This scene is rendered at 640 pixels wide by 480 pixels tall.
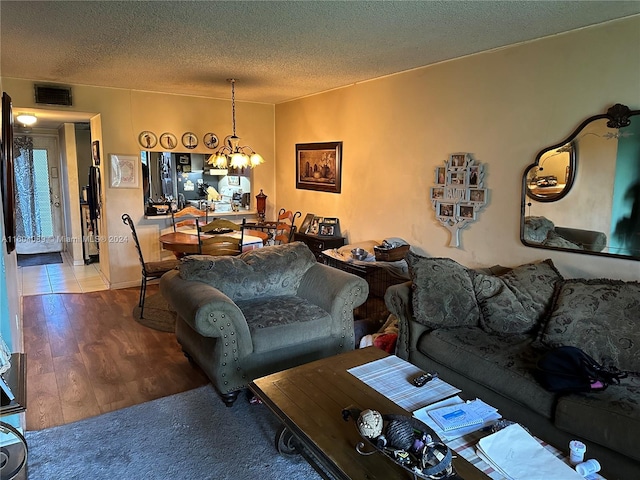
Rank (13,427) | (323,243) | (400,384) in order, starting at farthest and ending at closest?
(323,243) < (400,384) < (13,427)

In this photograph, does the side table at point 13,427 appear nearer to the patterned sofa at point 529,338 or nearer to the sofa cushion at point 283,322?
the sofa cushion at point 283,322

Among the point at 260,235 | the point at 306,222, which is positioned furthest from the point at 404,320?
the point at 306,222

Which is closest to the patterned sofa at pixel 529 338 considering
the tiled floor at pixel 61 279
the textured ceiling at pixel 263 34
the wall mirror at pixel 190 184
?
the textured ceiling at pixel 263 34

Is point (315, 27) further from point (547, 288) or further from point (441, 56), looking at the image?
point (547, 288)

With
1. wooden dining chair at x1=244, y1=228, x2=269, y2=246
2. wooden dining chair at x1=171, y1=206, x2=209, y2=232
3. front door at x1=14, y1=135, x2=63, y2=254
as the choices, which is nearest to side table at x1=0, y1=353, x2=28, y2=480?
wooden dining chair at x1=244, y1=228, x2=269, y2=246

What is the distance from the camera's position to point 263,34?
120 inches

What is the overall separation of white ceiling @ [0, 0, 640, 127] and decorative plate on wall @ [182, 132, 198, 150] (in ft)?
4.21

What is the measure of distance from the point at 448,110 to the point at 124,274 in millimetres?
4352

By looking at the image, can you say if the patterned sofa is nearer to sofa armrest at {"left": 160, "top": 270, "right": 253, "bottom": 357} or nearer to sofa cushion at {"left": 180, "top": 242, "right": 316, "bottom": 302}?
sofa cushion at {"left": 180, "top": 242, "right": 316, "bottom": 302}

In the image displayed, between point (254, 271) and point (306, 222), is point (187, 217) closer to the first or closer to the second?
point (306, 222)

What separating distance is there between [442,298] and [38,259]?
721cm

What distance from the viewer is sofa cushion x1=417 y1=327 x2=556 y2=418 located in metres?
2.20

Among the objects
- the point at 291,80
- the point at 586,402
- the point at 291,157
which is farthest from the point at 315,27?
the point at 291,157

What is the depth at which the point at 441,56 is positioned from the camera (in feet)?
11.9
